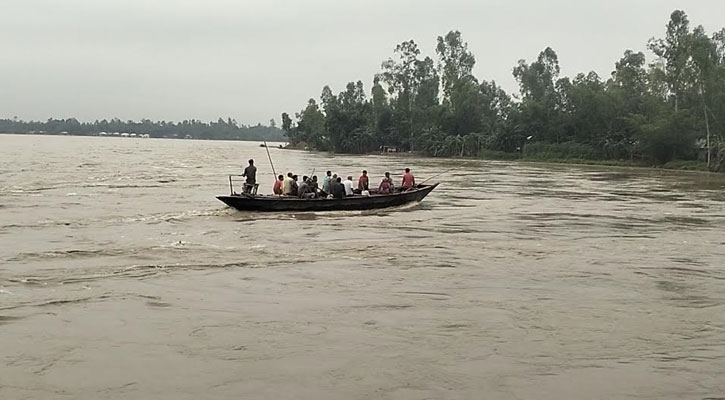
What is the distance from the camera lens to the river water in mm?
6395

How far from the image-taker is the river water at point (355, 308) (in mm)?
6395

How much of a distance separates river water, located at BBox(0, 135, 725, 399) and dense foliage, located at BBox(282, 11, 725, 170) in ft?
115

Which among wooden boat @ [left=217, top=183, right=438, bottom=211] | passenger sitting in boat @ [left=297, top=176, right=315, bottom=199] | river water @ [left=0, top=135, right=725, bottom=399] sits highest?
passenger sitting in boat @ [left=297, top=176, right=315, bottom=199]

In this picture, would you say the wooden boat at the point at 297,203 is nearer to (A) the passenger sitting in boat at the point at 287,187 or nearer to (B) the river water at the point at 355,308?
(B) the river water at the point at 355,308

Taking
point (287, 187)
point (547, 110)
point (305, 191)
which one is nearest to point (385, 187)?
point (305, 191)

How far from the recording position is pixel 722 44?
201 feet

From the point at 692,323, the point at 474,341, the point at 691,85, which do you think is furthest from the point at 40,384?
the point at 691,85

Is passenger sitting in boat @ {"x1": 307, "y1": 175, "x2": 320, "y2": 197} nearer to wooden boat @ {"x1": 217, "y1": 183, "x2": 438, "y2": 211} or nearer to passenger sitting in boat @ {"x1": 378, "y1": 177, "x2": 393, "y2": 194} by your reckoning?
wooden boat @ {"x1": 217, "y1": 183, "x2": 438, "y2": 211}

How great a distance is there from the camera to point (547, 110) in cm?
6525

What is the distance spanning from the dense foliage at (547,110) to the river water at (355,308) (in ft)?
115

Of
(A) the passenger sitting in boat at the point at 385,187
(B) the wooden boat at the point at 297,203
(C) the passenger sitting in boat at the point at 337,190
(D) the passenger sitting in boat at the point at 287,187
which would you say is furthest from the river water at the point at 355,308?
(A) the passenger sitting in boat at the point at 385,187

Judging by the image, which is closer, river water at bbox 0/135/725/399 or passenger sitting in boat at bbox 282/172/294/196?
river water at bbox 0/135/725/399

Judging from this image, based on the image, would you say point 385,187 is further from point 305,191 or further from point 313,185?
point 305,191

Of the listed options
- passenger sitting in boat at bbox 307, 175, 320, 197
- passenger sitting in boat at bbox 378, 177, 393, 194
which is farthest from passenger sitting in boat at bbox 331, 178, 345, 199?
passenger sitting in boat at bbox 378, 177, 393, 194
